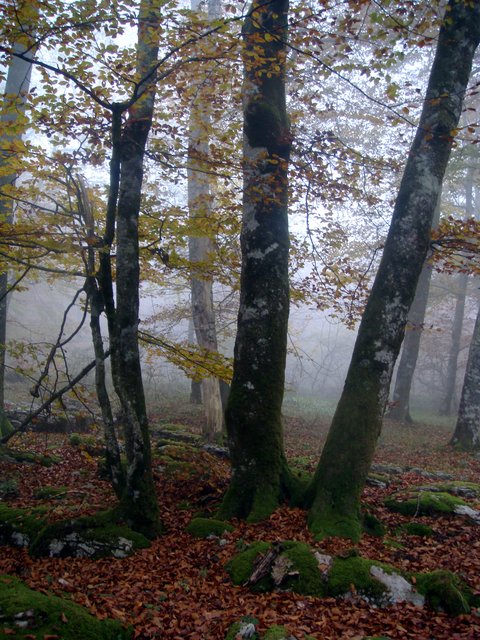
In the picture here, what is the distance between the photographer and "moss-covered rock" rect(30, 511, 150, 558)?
5258 mm

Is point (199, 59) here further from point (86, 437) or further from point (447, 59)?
point (86, 437)

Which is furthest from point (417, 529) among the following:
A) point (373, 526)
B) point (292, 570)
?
point (292, 570)

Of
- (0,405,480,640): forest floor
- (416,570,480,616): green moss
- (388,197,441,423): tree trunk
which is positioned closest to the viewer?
(0,405,480,640): forest floor

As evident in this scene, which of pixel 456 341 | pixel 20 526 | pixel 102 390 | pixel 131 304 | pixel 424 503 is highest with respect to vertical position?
pixel 456 341

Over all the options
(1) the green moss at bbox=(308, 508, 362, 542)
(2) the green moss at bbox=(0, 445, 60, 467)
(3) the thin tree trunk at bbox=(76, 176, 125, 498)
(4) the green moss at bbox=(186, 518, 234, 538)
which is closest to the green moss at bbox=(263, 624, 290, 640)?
(1) the green moss at bbox=(308, 508, 362, 542)

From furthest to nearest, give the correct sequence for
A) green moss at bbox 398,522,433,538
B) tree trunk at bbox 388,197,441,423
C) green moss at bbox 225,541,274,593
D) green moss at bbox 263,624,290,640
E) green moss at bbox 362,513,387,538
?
tree trunk at bbox 388,197,441,423 < green moss at bbox 398,522,433,538 < green moss at bbox 362,513,387,538 < green moss at bbox 225,541,274,593 < green moss at bbox 263,624,290,640

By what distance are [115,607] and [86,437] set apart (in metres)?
6.32

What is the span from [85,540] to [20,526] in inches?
36.1

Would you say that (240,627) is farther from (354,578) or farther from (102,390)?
(102,390)

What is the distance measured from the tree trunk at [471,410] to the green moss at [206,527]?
30.2 feet

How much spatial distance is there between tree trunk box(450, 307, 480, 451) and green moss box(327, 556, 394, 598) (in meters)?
9.36

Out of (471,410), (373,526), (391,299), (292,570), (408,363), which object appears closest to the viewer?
(292,570)

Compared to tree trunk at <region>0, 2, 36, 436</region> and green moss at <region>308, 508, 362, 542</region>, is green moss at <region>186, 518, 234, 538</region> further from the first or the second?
tree trunk at <region>0, 2, 36, 436</region>

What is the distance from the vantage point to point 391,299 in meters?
5.77
